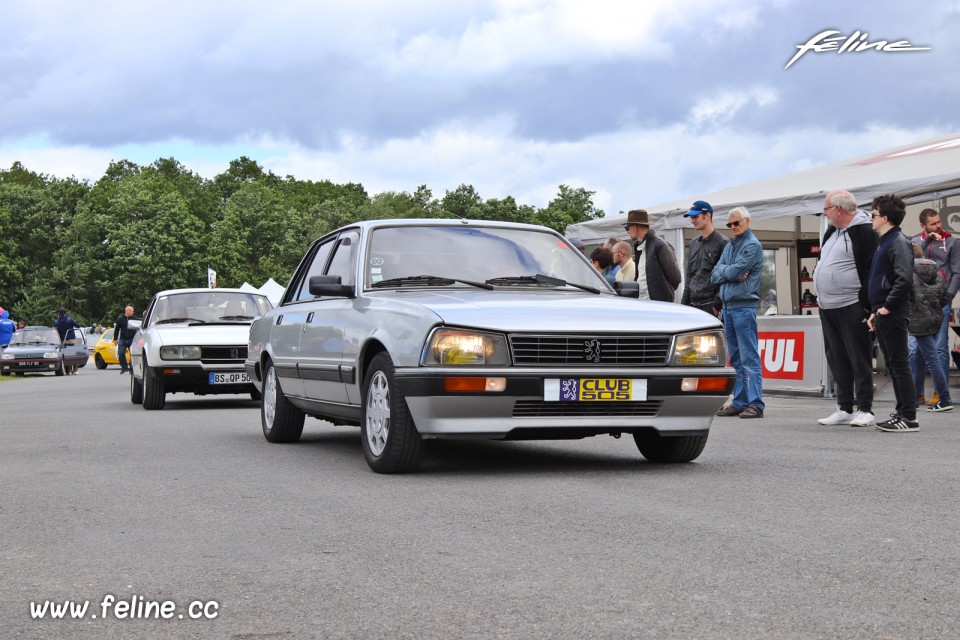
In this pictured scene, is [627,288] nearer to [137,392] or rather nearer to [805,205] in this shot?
[805,205]

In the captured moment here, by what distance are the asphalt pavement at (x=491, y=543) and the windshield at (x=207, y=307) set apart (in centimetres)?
727

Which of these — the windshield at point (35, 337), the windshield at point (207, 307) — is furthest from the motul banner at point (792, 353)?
the windshield at point (35, 337)

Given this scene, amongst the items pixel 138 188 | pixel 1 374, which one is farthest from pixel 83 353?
pixel 138 188

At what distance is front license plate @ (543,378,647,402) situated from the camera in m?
7.11

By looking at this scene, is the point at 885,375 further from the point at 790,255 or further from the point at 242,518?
the point at 242,518

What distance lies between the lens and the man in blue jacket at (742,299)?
11781mm

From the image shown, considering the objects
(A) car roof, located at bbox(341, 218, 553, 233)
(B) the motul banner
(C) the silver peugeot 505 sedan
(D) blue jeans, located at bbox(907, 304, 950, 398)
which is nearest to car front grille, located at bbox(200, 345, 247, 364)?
(B) the motul banner

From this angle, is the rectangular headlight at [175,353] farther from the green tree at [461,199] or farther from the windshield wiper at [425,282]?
the green tree at [461,199]

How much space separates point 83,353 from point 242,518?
1297 inches

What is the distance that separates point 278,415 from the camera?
9.88 m

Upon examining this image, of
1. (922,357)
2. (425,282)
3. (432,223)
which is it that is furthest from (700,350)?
(922,357)

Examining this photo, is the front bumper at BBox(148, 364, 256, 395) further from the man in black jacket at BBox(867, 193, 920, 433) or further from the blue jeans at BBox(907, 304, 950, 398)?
the man in black jacket at BBox(867, 193, 920, 433)

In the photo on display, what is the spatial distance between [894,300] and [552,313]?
152 inches

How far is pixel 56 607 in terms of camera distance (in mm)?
4102
